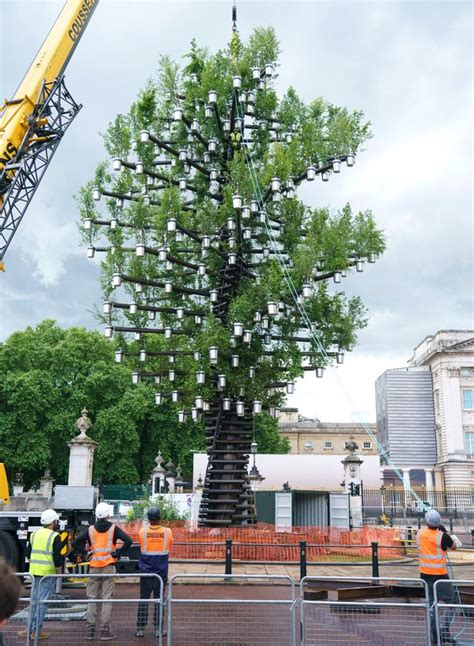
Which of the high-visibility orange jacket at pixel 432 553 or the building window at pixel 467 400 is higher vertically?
the building window at pixel 467 400

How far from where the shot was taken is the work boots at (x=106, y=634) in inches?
352

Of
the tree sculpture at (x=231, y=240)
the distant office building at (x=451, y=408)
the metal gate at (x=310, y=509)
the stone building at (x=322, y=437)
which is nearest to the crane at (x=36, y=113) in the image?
the tree sculpture at (x=231, y=240)

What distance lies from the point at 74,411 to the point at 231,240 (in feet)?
99.6

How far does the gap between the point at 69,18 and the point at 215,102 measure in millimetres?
12520

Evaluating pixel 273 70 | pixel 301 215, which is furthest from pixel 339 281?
pixel 273 70

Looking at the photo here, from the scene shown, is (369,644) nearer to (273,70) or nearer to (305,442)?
(273,70)

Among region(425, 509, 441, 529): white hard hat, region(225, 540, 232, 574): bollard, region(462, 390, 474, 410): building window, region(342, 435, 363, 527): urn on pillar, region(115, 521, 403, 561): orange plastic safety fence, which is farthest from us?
region(462, 390, 474, 410): building window

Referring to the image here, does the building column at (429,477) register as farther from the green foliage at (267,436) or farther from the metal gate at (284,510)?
the metal gate at (284,510)

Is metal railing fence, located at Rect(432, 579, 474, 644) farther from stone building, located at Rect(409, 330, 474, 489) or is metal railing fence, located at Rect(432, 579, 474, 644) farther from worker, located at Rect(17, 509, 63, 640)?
stone building, located at Rect(409, 330, 474, 489)

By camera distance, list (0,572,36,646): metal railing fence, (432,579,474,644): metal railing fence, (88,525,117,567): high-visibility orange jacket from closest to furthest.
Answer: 1. (432,579,474,644): metal railing fence
2. (0,572,36,646): metal railing fence
3. (88,525,117,567): high-visibility orange jacket

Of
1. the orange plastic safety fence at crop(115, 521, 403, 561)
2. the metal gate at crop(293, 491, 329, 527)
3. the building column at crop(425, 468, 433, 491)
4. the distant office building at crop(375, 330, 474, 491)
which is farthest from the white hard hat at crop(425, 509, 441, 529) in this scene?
the building column at crop(425, 468, 433, 491)

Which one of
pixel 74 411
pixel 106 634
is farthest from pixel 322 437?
pixel 106 634

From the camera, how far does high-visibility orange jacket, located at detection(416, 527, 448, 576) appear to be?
9875 millimetres

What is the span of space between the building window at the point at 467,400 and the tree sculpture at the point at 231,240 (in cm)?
5755
